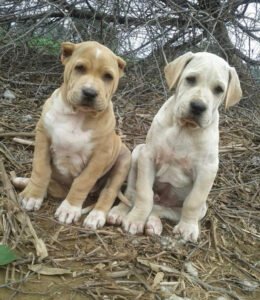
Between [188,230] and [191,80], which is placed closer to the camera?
[191,80]

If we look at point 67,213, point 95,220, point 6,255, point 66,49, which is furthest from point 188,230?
point 66,49

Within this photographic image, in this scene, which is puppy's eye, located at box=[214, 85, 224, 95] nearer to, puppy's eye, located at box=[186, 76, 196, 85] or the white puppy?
the white puppy

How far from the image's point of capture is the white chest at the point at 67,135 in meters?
4.04

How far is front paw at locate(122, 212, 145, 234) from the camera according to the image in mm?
4023

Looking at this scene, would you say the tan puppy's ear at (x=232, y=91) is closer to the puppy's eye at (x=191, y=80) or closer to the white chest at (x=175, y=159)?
the puppy's eye at (x=191, y=80)

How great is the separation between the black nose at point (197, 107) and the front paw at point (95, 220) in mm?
1140

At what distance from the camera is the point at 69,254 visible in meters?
3.56

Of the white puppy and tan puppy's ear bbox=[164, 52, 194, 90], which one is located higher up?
tan puppy's ear bbox=[164, 52, 194, 90]

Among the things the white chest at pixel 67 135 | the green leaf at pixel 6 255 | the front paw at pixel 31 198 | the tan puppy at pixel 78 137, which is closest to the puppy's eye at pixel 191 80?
the tan puppy at pixel 78 137

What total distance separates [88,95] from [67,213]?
0.98 m

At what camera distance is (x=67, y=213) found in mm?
3969

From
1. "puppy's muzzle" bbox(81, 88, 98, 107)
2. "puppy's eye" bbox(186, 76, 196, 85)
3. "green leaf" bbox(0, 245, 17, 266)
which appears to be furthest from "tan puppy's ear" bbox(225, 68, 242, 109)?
"green leaf" bbox(0, 245, 17, 266)

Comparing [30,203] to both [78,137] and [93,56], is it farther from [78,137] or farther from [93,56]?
[93,56]

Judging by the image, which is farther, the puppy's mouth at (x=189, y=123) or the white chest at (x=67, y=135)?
the white chest at (x=67, y=135)
